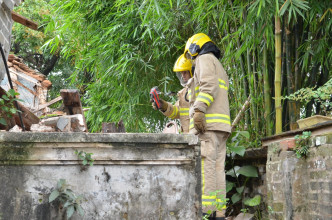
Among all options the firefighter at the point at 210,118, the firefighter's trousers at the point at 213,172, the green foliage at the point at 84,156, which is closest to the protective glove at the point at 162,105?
the firefighter at the point at 210,118

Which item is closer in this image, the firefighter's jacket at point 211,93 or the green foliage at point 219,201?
the green foliage at point 219,201

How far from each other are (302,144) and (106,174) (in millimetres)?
1955

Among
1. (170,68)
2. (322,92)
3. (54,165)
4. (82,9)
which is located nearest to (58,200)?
(54,165)

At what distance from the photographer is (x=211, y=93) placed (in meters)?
4.24

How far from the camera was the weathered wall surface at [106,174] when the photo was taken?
8.68 feet

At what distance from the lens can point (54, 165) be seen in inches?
106

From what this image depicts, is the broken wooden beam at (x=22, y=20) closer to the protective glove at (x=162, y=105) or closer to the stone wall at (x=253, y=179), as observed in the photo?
the protective glove at (x=162, y=105)

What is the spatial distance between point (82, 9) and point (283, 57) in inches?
151

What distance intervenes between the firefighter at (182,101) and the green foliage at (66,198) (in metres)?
2.44

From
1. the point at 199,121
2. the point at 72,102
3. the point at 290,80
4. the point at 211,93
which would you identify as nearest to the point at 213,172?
the point at 199,121

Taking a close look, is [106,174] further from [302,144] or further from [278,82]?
[278,82]

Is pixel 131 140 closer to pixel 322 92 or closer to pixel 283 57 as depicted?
pixel 322 92

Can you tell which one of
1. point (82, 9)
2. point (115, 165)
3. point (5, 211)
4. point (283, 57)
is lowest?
point (5, 211)

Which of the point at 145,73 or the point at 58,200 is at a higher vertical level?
the point at 145,73
